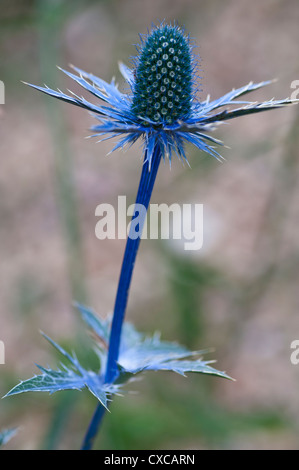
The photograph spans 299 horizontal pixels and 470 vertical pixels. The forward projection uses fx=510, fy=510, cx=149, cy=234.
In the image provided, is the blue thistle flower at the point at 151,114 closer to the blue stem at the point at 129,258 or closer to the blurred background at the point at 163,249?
the blue stem at the point at 129,258

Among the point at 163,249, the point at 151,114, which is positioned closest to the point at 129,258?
the point at 151,114

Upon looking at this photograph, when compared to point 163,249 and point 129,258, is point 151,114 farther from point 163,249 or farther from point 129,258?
point 163,249

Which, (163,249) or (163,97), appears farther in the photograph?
(163,249)

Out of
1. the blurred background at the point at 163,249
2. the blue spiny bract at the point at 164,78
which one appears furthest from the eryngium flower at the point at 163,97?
the blurred background at the point at 163,249

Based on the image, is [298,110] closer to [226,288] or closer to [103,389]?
[226,288]
